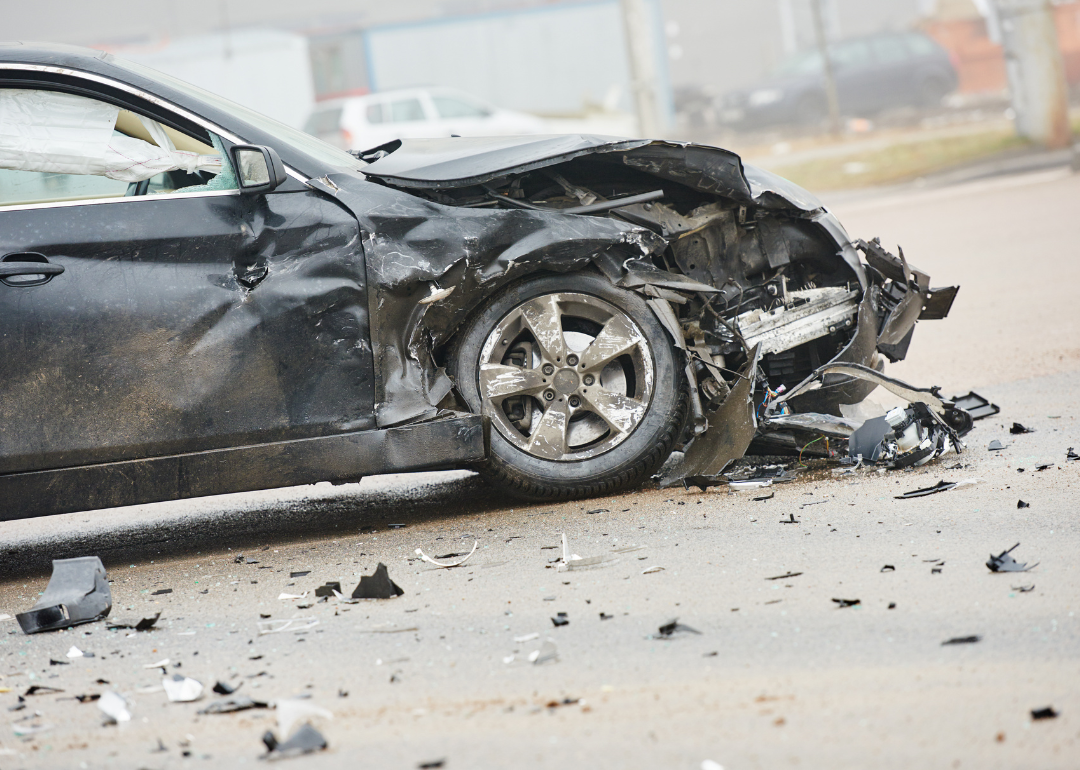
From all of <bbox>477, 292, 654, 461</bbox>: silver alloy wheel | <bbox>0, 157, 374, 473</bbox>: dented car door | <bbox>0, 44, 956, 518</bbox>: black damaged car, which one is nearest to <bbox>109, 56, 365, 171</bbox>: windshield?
<bbox>0, 44, 956, 518</bbox>: black damaged car

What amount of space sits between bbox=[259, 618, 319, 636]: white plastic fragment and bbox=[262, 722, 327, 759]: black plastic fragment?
84 cm

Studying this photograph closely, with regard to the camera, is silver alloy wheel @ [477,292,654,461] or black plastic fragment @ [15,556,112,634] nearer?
black plastic fragment @ [15,556,112,634]

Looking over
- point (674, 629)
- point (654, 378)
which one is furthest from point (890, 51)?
point (674, 629)

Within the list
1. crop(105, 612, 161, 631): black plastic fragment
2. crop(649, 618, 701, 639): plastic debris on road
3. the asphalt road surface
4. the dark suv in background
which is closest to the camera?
the asphalt road surface

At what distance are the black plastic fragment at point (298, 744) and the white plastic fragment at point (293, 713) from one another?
65 millimetres

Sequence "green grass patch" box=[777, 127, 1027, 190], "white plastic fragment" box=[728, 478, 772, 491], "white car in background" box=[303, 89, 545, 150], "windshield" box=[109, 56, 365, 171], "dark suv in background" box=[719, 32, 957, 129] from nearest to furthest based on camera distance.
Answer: "windshield" box=[109, 56, 365, 171]
"white plastic fragment" box=[728, 478, 772, 491]
"green grass patch" box=[777, 127, 1027, 190]
"white car in background" box=[303, 89, 545, 150]
"dark suv in background" box=[719, 32, 957, 129]

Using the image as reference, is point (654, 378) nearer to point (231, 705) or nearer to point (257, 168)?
point (257, 168)

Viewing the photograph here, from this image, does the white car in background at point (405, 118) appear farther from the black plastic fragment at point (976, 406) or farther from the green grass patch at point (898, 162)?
the black plastic fragment at point (976, 406)

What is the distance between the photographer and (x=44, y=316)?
409 cm

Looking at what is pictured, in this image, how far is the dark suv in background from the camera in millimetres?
25891

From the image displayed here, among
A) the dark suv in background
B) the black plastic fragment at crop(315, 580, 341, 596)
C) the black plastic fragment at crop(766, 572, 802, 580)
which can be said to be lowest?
the black plastic fragment at crop(766, 572, 802, 580)

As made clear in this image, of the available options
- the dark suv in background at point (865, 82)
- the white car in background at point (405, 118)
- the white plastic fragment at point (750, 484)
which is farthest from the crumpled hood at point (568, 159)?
the dark suv in background at point (865, 82)

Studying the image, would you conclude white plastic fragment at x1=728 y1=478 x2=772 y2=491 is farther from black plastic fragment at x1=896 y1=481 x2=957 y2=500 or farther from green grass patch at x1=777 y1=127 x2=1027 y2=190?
green grass patch at x1=777 y1=127 x2=1027 y2=190

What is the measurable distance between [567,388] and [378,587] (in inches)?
47.4
